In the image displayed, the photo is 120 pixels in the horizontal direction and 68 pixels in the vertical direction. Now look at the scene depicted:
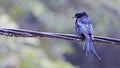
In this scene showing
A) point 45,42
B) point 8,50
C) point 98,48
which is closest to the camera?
point 8,50

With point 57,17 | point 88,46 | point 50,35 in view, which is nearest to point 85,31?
point 88,46

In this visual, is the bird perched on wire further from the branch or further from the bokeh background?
the bokeh background

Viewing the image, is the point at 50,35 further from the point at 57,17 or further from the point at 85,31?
the point at 57,17

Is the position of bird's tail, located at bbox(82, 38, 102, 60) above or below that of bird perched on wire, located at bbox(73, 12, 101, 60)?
below

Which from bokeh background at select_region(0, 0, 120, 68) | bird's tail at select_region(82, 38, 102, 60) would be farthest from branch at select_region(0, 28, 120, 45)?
bokeh background at select_region(0, 0, 120, 68)

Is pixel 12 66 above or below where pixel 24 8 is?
below

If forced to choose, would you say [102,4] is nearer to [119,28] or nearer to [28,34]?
[119,28]

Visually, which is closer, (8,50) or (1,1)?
(8,50)

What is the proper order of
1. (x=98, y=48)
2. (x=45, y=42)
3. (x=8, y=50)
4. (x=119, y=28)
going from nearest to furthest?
(x=8, y=50), (x=45, y=42), (x=119, y=28), (x=98, y=48)

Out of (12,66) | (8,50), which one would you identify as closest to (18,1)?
(8,50)
